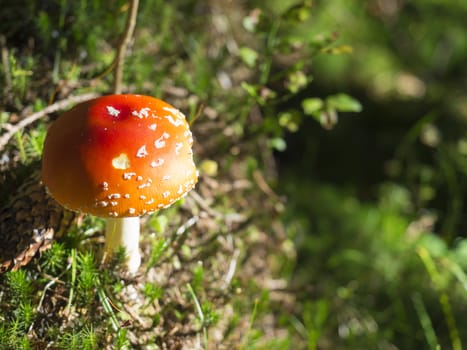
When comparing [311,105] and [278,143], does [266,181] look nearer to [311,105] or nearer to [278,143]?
[278,143]

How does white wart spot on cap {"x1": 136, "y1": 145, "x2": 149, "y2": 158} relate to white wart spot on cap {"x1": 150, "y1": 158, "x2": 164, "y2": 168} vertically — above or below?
above

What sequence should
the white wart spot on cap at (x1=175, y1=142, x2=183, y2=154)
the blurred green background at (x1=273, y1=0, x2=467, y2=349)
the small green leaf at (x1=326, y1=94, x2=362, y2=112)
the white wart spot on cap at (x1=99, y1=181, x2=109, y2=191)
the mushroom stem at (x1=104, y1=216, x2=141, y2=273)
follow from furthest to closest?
the blurred green background at (x1=273, y1=0, x2=467, y2=349) < the small green leaf at (x1=326, y1=94, x2=362, y2=112) < the mushroom stem at (x1=104, y1=216, x2=141, y2=273) < the white wart spot on cap at (x1=175, y1=142, x2=183, y2=154) < the white wart spot on cap at (x1=99, y1=181, x2=109, y2=191)

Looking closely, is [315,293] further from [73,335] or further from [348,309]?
[73,335]

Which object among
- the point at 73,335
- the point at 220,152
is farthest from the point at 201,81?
the point at 73,335

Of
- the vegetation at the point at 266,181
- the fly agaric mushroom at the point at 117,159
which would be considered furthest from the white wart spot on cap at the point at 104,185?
the vegetation at the point at 266,181

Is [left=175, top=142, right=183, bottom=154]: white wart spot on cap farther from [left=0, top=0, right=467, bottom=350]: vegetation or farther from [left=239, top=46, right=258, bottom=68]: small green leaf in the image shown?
[left=239, top=46, right=258, bottom=68]: small green leaf

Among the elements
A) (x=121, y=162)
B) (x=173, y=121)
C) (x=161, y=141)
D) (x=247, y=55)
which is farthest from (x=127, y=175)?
(x=247, y=55)

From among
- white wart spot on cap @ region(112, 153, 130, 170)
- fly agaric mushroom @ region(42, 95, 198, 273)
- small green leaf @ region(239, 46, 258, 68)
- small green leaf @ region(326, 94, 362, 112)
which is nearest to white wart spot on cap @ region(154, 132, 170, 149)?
fly agaric mushroom @ region(42, 95, 198, 273)

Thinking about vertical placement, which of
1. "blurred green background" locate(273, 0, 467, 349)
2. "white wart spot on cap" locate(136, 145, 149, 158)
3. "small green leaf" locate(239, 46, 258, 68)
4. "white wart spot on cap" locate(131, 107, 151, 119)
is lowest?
"blurred green background" locate(273, 0, 467, 349)
